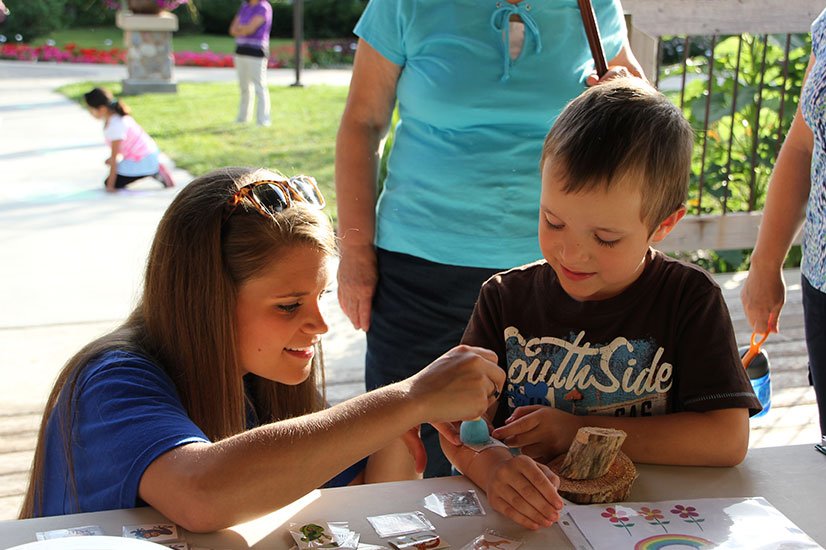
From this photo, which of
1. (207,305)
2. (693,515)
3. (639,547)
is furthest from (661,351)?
(207,305)

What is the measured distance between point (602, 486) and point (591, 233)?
0.41 meters

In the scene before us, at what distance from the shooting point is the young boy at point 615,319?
5.18ft

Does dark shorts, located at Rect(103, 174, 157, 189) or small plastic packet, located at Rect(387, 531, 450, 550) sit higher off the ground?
small plastic packet, located at Rect(387, 531, 450, 550)

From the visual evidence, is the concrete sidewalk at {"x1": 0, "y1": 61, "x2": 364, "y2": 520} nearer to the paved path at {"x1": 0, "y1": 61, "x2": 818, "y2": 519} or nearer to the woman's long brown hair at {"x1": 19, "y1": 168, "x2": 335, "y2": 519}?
the paved path at {"x1": 0, "y1": 61, "x2": 818, "y2": 519}

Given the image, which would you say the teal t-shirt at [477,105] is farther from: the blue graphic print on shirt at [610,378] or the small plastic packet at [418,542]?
the small plastic packet at [418,542]

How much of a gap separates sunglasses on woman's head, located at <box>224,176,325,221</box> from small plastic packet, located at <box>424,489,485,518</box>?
54cm

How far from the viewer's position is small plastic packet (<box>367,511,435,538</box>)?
1.31 metres

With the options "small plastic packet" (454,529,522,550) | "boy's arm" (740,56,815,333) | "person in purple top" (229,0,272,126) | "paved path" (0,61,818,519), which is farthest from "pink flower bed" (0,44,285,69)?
"small plastic packet" (454,529,522,550)

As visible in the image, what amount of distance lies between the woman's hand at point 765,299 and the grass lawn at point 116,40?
2069cm

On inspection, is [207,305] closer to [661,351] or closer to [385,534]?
[385,534]

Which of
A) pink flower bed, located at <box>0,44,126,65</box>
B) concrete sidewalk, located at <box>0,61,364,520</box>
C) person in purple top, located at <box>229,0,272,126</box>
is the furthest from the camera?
pink flower bed, located at <box>0,44,126,65</box>

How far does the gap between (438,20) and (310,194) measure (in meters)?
0.59

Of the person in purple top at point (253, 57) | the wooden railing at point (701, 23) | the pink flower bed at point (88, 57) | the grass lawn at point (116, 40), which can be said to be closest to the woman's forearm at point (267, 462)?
the wooden railing at point (701, 23)

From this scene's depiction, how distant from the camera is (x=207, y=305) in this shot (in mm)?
1578
